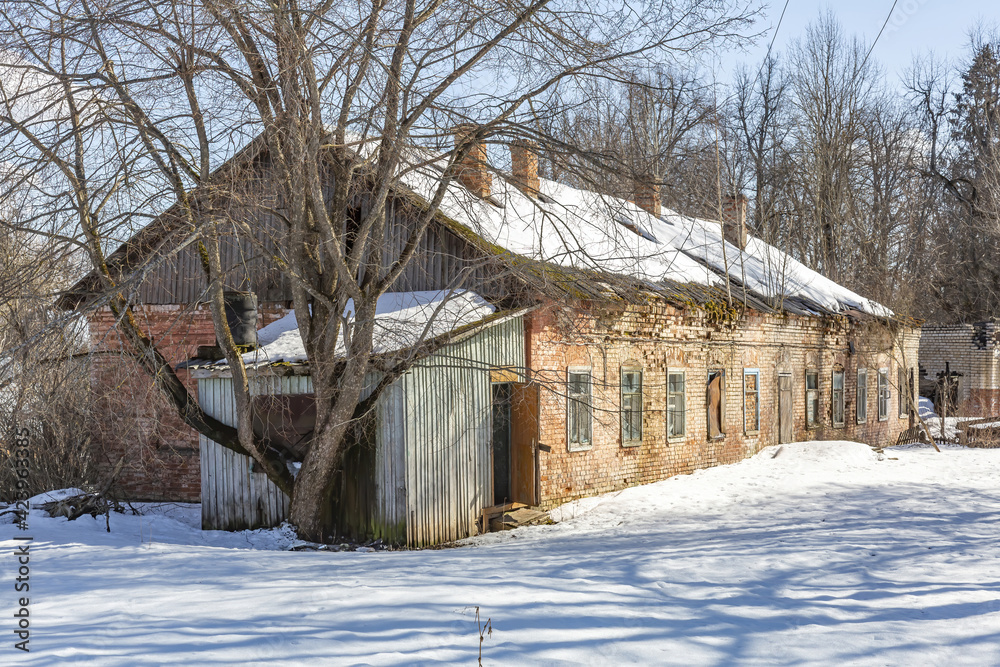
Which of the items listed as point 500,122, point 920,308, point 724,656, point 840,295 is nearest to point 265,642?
→ point 724,656

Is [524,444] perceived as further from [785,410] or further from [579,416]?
[785,410]

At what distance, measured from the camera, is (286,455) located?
10.8 meters

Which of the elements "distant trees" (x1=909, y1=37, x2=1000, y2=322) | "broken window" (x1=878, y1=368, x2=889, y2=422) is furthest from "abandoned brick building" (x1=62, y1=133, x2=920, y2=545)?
"distant trees" (x1=909, y1=37, x2=1000, y2=322)

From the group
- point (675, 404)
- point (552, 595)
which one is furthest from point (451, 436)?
point (675, 404)

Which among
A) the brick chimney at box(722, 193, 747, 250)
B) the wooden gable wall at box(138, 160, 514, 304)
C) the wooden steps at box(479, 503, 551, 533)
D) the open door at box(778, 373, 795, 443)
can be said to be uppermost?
the brick chimney at box(722, 193, 747, 250)

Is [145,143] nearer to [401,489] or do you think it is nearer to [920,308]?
[401,489]

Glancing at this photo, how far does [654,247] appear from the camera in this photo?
1706 cm

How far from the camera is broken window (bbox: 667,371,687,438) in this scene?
1470 cm

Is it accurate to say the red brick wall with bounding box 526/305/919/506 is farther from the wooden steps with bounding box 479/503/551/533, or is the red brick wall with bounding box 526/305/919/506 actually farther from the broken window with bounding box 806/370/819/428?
the wooden steps with bounding box 479/503/551/533

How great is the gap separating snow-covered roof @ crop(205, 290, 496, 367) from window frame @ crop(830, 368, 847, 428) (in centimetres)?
1193

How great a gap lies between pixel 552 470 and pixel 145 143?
708 cm

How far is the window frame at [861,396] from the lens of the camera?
21.0 metres

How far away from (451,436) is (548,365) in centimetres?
216

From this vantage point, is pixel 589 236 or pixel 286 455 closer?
pixel 286 455
